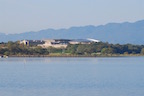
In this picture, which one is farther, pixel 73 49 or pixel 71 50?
pixel 71 50

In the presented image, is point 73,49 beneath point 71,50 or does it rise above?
above

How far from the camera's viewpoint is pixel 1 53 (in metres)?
82.5

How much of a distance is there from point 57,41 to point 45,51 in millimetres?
25682
